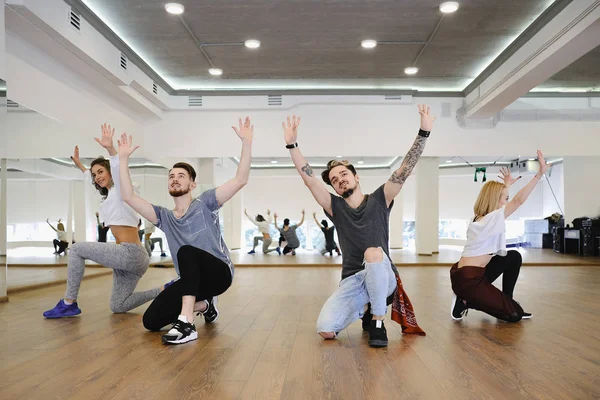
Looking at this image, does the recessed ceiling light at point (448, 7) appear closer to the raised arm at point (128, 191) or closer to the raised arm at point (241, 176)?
the raised arm at point (241, 176)

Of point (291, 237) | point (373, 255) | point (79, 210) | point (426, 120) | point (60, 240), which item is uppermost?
point (426, 120)

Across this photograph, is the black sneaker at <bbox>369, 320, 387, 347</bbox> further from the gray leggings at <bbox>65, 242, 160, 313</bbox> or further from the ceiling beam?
the ceiling beam

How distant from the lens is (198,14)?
6816mm

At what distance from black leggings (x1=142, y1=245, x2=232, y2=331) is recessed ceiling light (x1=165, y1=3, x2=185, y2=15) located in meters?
Result: 4.27

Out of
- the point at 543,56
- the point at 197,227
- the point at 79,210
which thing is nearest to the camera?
the point at 197,227

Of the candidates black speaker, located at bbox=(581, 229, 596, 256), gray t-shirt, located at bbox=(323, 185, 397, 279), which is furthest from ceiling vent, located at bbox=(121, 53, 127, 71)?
black speaker, located at bbox=(581, 229, 596, 256)

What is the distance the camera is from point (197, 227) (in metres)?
3.25

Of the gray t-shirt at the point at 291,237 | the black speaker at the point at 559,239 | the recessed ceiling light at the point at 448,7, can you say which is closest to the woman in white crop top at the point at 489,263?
the recessed ceiling light at the point at 448,7

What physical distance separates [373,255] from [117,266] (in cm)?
184

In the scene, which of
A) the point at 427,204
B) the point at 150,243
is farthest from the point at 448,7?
the point at 150,243

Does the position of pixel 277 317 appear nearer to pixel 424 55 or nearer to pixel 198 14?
pixel 198 14

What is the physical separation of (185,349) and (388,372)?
3.51ft

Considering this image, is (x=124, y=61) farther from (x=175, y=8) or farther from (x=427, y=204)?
(x=427, y=204)

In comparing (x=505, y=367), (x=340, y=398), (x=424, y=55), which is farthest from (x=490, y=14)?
(x=340, y=398)
